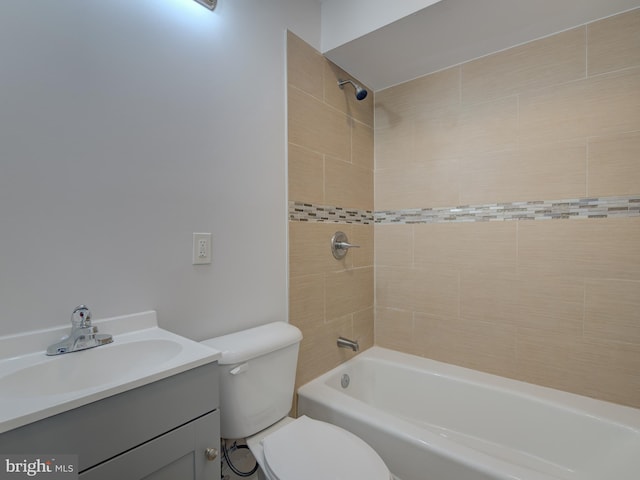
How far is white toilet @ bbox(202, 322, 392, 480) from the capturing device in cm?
108

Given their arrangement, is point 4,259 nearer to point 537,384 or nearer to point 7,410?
point 7,410

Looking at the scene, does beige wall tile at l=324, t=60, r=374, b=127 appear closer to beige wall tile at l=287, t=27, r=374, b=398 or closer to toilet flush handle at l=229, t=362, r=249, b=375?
beige wall tile at l=287, t=27, r=374, b=398

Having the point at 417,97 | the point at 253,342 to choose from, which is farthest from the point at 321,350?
the point at 417,97

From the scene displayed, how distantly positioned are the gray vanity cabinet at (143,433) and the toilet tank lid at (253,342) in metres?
0.21

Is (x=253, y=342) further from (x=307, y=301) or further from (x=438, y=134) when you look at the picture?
(x=438, y=134)

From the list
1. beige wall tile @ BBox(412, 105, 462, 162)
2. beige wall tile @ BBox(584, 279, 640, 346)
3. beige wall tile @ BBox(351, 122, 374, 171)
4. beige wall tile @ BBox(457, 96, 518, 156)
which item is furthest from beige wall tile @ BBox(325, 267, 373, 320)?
beige wall tile @ BBox(584, 279, 640, 346)

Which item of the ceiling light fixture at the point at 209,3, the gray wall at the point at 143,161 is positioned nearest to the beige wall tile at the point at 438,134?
the gray wall at the point at 143,161

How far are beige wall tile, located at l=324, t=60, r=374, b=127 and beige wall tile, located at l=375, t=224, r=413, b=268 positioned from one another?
75 cm

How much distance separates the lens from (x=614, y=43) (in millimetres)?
1566

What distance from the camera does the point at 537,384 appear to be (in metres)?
1.76

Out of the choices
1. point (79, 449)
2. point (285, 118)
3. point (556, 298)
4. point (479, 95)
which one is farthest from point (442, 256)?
point (79, 449)

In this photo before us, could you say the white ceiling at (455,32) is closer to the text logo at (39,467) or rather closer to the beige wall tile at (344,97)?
the beige wall tile at (344,97)

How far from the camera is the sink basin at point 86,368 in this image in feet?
2.78

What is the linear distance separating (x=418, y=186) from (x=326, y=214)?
0.68m
